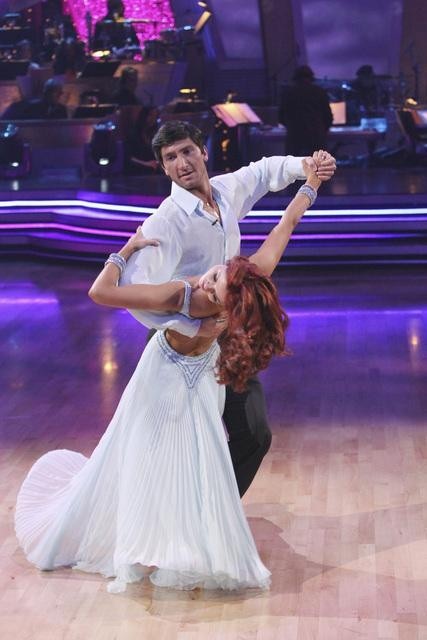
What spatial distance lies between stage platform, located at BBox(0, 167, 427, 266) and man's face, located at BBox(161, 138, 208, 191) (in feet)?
20.4

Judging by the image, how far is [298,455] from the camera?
561 cm

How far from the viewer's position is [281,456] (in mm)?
A: 5594

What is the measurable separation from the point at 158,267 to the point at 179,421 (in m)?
0.48

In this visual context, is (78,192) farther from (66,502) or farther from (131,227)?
(66,502)

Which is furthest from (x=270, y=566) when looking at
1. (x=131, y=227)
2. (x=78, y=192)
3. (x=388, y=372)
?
(x=78, y=192)

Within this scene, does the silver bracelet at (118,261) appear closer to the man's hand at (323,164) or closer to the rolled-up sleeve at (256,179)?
the rolled-up sleeve at (256,179)

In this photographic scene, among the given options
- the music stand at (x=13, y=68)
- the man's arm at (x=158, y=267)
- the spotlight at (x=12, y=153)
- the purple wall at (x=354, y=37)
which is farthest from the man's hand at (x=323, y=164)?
the purple wall at (x=354, y=37)

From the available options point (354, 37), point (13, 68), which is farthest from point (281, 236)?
point (354, 37)

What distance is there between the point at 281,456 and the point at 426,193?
19.0ft

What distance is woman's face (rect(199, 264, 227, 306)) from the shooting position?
3586mm

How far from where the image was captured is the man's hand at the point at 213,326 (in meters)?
3.82

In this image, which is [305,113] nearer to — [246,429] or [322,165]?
[322,165]

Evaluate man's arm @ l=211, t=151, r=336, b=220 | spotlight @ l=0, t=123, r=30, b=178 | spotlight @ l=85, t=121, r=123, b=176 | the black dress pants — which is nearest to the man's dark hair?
man's arm @ l=211, t=151, r=336, b=220

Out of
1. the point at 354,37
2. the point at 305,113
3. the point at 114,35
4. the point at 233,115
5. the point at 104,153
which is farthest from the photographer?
the point at 354,37
